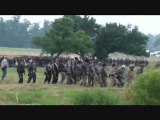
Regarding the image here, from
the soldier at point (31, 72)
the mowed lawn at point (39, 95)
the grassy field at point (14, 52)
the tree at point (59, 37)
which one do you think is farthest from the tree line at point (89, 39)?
the mowed lawn at point (39, 95)

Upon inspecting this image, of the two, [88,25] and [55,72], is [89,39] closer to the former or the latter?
[88,25]

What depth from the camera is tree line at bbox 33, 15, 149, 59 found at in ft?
128

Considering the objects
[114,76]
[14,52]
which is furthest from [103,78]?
[14,52]

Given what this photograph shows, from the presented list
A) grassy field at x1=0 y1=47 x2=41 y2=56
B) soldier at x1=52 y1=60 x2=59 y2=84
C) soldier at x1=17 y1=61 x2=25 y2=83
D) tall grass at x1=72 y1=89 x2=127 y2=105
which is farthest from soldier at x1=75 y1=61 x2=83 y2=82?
grassy field at x1=0 y1=47 x2=41 y2=56

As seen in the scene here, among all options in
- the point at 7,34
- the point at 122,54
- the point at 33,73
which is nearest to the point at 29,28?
the point at 7,34

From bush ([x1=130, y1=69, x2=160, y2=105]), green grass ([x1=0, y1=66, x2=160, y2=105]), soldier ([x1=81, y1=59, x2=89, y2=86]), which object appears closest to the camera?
bush ([x1=130, y1=69, x2=160, y2=105])

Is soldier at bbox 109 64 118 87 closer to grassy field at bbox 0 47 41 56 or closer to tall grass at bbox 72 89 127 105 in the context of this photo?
tall grass at bbox 72 89 127 105

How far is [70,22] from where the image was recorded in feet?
130

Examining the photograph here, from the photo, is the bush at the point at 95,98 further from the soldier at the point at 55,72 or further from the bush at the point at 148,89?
the soldier at the point at 55,72

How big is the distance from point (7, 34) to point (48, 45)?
81.6 feet

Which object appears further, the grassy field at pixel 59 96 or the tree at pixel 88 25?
the tree at pixel 88 25

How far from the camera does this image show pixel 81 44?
38781mm

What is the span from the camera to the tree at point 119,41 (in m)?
41.8

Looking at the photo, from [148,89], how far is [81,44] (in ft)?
91.1
